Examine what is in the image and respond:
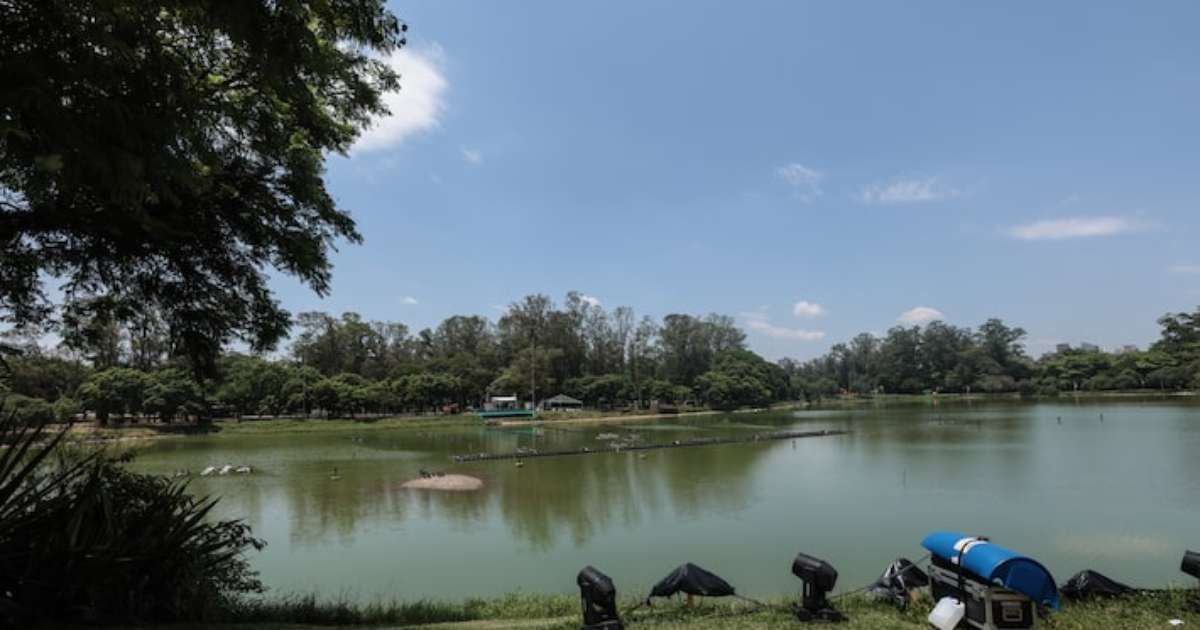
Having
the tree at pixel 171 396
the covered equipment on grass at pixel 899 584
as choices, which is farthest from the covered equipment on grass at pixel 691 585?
the tree at pixel 171 396

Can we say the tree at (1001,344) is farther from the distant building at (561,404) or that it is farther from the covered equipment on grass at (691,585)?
the covered equipment on grass at (691,585)

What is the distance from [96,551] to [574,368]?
233 ft

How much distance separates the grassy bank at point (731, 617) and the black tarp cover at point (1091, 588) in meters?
0.09

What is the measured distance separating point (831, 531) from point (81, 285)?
1438 cm

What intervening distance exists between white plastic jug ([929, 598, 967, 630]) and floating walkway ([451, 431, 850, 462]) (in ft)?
89.6

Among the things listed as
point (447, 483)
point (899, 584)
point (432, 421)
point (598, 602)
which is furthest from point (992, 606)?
point (432, 421)

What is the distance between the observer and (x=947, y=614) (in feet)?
15.8

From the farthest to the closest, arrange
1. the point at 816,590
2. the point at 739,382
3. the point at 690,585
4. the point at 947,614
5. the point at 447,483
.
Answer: the point at 739,382 → the point at 447,483 → the point at 690,585 → the point at 816,590 → the point at 947,614

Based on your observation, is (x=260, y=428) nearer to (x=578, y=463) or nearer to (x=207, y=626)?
(x=578, y=463)

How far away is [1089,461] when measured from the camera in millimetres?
25500

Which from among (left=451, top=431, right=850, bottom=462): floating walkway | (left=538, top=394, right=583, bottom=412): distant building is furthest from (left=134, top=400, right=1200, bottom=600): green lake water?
(left=538, top=394, right=583, bottom=412): distant building

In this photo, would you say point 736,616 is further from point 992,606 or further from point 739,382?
point 739,382

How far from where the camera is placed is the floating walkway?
3153 cm

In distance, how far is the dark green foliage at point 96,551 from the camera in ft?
14.3
